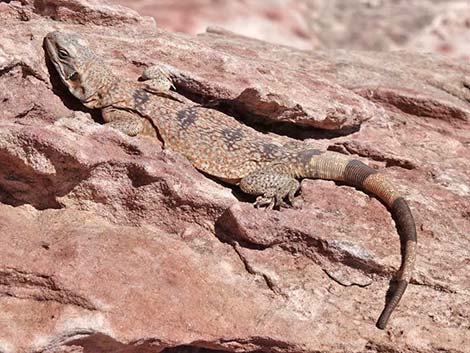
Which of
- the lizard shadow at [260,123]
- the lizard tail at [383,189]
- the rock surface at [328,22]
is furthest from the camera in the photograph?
the rock surface at [328,22]

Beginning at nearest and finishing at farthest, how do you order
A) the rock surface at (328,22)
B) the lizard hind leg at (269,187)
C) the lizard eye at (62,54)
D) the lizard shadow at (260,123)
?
the lizard hind leg at (269,187) < the lizard eye at (62,54) < the lizard shadow at (260,123) < the rock surface at (328,22)

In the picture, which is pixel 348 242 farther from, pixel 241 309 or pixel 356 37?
pixel 356 37

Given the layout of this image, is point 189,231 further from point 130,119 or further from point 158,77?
point 158,77

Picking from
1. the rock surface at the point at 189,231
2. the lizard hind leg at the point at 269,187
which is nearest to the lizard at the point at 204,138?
the lizard hind leg at the point at 269,187

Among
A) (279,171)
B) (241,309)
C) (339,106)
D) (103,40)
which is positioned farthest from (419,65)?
(241,309)

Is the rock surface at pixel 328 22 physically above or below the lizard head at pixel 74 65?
above

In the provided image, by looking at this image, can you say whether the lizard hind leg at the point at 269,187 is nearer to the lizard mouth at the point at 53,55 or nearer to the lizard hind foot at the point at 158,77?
the lizard hind foot at the point at 158,77

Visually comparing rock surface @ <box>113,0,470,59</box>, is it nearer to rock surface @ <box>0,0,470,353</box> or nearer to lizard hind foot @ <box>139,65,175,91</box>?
rock surface @ <box>0,0,470,353</box>
